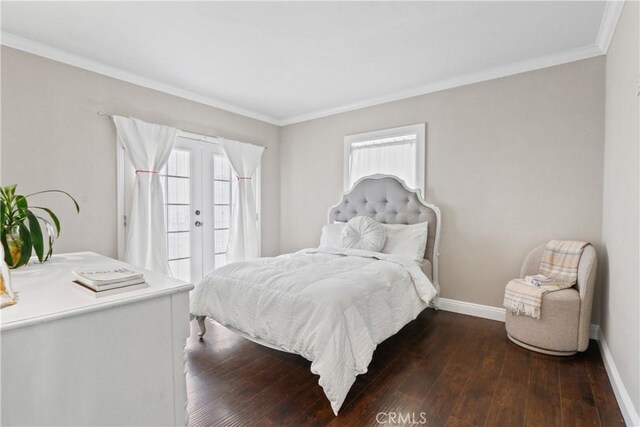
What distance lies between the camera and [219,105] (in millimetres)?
4141

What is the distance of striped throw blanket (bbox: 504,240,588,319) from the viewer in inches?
96.4

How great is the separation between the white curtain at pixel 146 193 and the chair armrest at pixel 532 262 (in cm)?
370

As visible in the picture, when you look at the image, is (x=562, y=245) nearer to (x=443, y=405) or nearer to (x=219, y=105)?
(x=443, y=405)

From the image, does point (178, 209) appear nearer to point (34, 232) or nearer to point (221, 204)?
point (221, 204)

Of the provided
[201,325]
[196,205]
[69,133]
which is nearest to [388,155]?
[196,205]

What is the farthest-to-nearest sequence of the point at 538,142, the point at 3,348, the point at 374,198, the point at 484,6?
1. the point at 374,198
2. the point at 538,142
3. the point at 484,6
4. the point at 3,348

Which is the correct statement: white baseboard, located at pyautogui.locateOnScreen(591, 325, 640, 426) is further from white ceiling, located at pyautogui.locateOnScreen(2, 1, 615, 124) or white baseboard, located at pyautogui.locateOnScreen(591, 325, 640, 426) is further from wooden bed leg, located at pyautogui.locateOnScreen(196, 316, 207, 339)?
wooden bed leg, located at pyautogui.locateOnScreen(196, 316, 207, 339)

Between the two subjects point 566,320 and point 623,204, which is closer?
point 623,204

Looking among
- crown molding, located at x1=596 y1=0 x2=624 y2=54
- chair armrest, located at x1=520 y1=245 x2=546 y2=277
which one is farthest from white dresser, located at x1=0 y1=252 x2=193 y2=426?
crown molding, located at x1=596 y1=0 x2=624 y2=54

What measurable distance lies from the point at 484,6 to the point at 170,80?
3109 mm

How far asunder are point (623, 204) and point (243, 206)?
392 cm

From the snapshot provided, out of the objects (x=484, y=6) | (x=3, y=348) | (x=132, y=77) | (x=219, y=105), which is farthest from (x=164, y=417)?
(x=219, y=105)

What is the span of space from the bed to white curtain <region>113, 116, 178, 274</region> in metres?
1.03

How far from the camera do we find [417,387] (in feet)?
6.75
